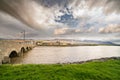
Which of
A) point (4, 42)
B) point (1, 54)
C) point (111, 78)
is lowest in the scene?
point (111, 78)

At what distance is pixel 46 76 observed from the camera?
12.2m

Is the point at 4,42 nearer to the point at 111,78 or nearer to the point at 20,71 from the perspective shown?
the point at 20,71

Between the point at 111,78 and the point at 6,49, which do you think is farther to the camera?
the point at 6,49

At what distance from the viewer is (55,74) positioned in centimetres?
1271

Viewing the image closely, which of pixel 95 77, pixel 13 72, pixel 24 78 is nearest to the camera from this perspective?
pixel 24 78

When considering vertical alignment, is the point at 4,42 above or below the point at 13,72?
above

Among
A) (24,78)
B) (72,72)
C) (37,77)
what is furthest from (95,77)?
(24,78)

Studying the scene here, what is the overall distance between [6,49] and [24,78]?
15.7 meters

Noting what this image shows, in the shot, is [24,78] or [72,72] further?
[72,72]

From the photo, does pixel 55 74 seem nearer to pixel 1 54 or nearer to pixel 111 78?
pixel 111 78

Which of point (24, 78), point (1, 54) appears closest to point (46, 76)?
point (24, 78)

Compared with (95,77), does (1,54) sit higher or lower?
higher

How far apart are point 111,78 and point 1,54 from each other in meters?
17.3

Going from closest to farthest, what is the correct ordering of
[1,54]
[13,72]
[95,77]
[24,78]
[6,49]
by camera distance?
[24,78] < [95,77] < [13,72] < [1,54] < [6,49]
